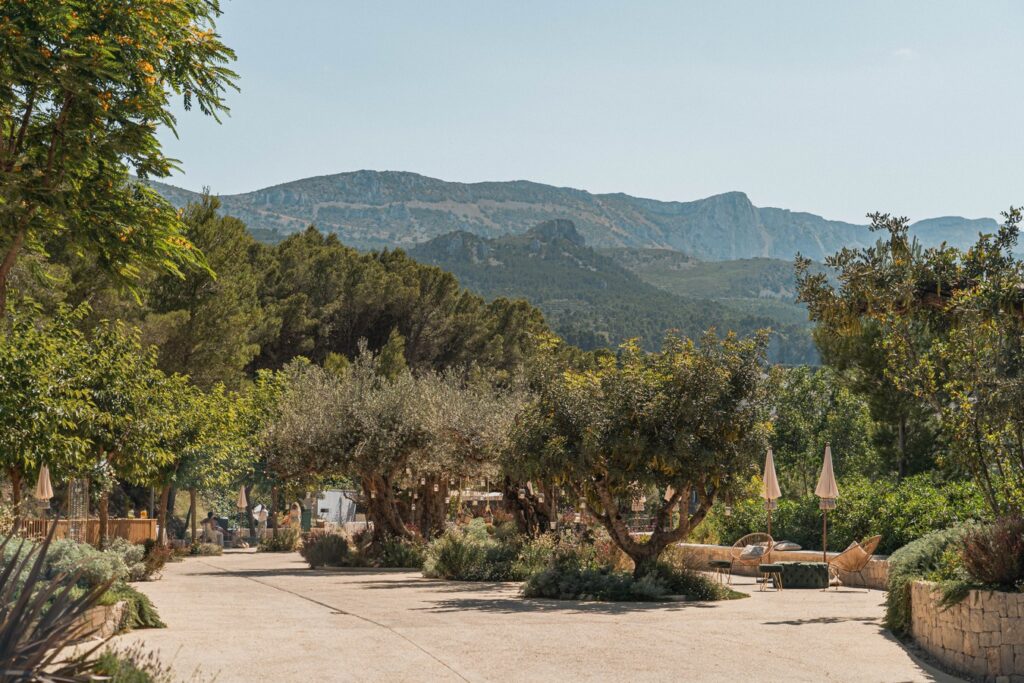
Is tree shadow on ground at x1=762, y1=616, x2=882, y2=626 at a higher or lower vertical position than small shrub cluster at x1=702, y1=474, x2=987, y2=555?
lower

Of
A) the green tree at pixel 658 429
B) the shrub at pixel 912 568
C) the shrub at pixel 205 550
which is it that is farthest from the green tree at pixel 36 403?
the shrub at pixel 205 550

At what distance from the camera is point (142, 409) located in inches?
910

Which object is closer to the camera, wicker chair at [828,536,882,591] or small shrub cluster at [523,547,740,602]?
small shrub cluster at [523,547,740,602]

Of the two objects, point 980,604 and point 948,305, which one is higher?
point 948,305

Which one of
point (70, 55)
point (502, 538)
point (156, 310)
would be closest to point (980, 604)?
point (70, 55)

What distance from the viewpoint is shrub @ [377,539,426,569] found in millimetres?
26328

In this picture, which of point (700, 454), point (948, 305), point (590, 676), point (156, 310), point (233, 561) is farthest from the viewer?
point (156, 310)

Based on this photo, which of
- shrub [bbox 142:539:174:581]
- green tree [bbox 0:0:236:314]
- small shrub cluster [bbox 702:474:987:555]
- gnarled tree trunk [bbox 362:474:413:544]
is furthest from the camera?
gnarled tree trunk [bbox 362:474:413:544]

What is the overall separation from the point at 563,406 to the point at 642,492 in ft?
6.60

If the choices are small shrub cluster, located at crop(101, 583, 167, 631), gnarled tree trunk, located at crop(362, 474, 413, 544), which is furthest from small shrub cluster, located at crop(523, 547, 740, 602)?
gnarled tree trunk, located at crop(362, 474, 413, 544)

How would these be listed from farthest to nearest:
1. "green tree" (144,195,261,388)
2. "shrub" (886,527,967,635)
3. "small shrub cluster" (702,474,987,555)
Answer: "green tree" (144,195,261,388), "small shrub cluster" (702,474,987,555), "shrub" (886,527,967,635)

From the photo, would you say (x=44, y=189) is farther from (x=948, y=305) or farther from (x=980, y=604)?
(x=948, y=305)

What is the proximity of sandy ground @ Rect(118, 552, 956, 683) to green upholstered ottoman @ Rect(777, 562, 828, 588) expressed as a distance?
2.71 feet

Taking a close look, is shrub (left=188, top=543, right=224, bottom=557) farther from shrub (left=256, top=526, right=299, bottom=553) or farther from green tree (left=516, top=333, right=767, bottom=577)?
green tree (left=516, top=333, right=767, bottom=577)
